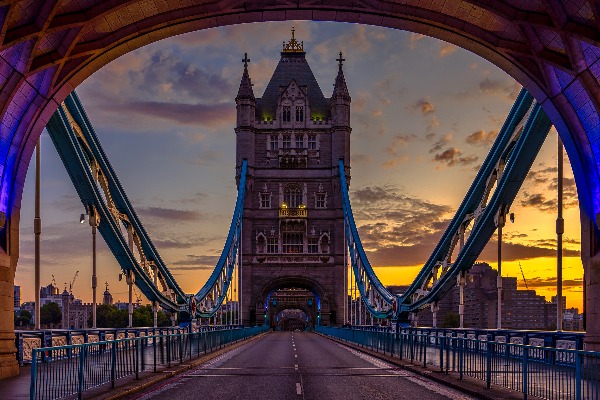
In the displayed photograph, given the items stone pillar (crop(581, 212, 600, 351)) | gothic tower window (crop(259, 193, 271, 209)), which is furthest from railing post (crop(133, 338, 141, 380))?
gothic tower window (crop(259, 193, 271, 209))

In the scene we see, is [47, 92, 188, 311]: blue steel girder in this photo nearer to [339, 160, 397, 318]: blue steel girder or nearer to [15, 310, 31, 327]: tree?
[339, 160, 397, 318]: blue steel girder

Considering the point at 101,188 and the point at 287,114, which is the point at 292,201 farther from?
the point at 101,188

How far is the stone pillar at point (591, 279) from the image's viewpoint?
18.7 m

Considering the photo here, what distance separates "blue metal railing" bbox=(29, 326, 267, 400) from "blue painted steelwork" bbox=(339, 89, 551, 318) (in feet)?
47.0

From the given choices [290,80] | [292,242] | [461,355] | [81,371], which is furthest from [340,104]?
[81,371]

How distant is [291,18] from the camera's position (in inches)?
882

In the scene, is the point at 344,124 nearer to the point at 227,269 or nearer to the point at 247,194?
the point at 247,194

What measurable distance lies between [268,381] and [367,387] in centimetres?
280

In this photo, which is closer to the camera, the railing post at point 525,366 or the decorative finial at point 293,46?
the railing post at point 525,366

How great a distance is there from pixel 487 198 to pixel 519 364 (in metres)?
24.2

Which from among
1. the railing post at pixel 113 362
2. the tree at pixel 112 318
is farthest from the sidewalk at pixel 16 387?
Result: the tree at pixel 112 318

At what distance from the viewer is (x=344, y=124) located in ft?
327

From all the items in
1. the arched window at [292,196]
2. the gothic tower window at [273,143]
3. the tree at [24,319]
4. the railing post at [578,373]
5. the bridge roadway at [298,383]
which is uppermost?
the gothic tower window at [273,143]

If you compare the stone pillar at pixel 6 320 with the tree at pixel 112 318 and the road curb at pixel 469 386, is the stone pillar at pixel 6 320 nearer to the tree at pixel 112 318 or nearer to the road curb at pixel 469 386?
the road curb at pixel 469 386
